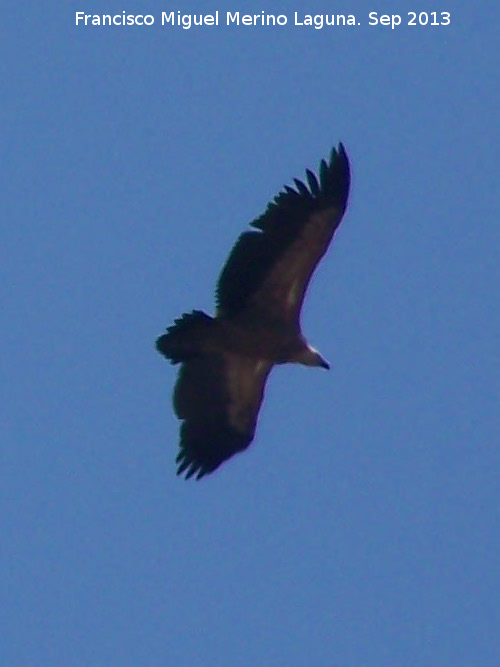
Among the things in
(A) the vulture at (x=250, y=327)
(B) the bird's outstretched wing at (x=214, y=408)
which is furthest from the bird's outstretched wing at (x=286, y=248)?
(B) the bird's outstretched wing at (x=214, y=408)

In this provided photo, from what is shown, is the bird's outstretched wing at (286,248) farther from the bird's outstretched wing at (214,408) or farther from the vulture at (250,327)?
the bird's outstretched wing at (214,408)

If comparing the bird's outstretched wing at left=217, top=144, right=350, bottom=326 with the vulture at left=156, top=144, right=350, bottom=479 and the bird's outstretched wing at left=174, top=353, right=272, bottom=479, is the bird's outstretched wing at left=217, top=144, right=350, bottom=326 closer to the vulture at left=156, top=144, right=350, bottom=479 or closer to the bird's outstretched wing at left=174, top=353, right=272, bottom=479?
the vulture at left=156, top=144, right=350, bottom=479

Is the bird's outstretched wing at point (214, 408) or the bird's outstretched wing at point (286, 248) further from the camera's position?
the bird's outstretched wing at point (214, 408)

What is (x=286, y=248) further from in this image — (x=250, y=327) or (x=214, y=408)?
(x=214, y=408)

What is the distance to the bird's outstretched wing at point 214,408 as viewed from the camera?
23922 mm

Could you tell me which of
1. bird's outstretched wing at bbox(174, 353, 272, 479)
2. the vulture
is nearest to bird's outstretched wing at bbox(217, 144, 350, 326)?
the vulture

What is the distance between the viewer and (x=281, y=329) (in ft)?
78.1

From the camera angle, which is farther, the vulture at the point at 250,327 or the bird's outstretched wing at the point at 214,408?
the bird's outstretched wing at the point at 214,408

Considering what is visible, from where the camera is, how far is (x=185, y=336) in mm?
23359

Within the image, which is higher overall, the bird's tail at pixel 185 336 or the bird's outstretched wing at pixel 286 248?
the bird's outstretched wing at pixel 286 248

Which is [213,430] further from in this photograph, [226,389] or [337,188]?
[337,188]

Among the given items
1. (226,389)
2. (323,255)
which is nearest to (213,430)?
(226,389)

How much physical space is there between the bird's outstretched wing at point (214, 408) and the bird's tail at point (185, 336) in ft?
0.91

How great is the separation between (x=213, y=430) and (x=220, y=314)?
54.5 inches
